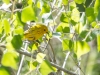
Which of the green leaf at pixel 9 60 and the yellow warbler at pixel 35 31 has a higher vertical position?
the yellow warbler at pixel 35 31

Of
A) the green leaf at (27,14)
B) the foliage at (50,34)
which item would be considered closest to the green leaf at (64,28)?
the foliage at (50,34)

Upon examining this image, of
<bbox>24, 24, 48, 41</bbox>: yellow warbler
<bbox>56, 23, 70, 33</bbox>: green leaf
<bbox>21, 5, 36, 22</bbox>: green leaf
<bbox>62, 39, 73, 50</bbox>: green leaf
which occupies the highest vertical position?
<bbox>21, 5, 36, 22</bbox>: green leaf

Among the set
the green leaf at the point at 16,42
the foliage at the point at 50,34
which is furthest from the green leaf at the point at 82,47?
the green leaf at the point at 16,42

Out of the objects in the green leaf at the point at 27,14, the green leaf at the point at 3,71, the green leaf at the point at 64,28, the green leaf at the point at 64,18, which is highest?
the green leaf at the point at 27,14

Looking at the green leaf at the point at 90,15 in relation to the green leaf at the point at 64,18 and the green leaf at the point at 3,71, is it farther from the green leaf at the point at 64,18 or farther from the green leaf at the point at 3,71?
the green leaf at the point at 3,71

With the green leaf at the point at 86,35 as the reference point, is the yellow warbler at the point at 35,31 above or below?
above

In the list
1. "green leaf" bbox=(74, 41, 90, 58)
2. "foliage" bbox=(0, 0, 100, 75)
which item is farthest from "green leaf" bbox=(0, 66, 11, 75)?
"green leaf" bbox=(74, 41, 90, 58)

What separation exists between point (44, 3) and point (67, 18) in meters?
0.05

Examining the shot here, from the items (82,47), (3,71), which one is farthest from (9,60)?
(82,47)

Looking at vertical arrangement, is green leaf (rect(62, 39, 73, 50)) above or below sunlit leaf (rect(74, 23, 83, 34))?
below

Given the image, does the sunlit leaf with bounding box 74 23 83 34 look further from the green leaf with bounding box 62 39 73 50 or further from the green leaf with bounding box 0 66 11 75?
the green leaf with bounding box 0 66 11 75

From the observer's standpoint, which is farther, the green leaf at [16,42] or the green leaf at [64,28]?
the green leaf at [64,28]

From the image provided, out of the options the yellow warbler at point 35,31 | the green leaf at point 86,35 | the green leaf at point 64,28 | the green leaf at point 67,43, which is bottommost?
the green leaf at point 67,43

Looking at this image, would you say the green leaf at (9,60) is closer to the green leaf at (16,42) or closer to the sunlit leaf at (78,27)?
the green leaf at (16,42)
